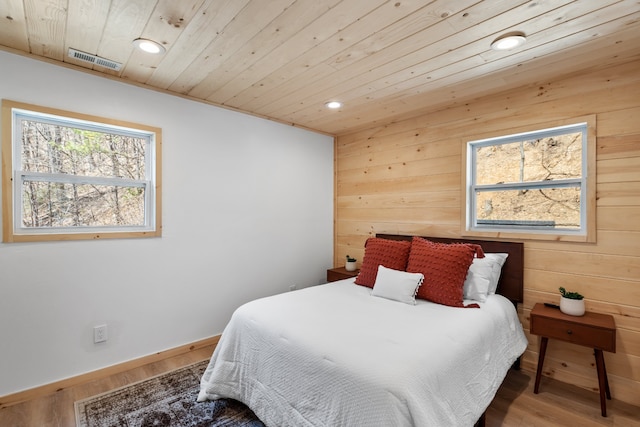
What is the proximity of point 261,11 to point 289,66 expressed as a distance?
61cm

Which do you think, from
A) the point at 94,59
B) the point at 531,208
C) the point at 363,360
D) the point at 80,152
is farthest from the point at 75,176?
the point at 531,208

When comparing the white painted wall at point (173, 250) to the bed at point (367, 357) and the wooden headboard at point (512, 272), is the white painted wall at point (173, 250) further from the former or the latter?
the wooden headboard at point (512, 272)

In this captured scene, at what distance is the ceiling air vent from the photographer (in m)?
2.06

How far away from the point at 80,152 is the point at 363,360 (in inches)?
101

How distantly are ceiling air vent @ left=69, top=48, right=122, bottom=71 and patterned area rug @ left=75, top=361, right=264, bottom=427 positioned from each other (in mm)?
2354

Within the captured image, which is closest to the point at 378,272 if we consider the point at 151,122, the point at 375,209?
the point at 375,209

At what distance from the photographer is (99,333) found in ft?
7.82

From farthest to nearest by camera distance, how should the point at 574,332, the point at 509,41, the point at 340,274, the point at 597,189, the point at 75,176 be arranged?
the point at 340,274
the point at 75,176
the point at 597,189
the point at 574,332
the point at 509,41

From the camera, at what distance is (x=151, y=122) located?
2.63m

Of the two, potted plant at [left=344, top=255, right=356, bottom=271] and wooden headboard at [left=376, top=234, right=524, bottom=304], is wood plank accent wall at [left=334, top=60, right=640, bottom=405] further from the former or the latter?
potted plant at [left=344, top=255, right=356, bottom=271]

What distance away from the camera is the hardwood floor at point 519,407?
1909mm

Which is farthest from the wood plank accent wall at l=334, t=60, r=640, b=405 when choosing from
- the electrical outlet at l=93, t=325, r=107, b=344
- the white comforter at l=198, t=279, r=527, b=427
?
the electrical outlet at l=93, t=325, r=107, b=344

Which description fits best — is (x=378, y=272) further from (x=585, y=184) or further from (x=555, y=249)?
(x=585, y=184)

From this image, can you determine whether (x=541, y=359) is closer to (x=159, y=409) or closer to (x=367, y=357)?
(x=367, y=357)
